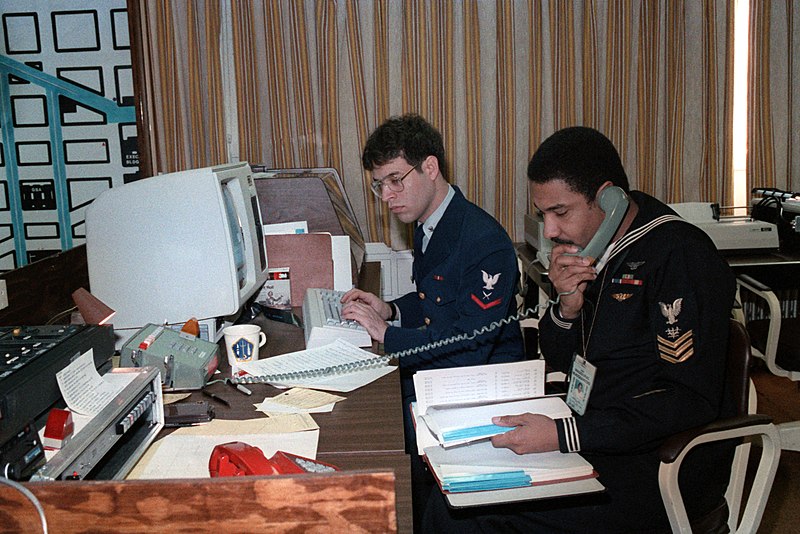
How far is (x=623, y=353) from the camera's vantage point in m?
1.64

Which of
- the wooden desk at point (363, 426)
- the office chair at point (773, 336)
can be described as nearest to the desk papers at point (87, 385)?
the wooden desk at point (363, 426)

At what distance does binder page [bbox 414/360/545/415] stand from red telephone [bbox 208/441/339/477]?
0.38 m

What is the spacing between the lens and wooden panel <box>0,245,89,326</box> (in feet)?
6.83

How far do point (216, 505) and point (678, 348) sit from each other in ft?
3.43

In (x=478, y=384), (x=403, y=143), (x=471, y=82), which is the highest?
(x=471, y=82)

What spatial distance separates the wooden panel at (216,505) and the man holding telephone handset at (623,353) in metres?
0.66

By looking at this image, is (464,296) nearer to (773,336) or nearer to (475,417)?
(475,417)

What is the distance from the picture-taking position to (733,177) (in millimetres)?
3918

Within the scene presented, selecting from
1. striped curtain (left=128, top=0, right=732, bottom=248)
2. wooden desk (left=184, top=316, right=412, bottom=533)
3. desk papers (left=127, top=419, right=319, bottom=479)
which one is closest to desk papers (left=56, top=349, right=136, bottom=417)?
desk papers (left=127, top=419, right=319, bottom=479)

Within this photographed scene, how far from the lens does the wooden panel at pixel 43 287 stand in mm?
2082

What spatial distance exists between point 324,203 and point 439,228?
756mm

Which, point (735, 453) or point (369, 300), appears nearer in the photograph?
point (735, 453)

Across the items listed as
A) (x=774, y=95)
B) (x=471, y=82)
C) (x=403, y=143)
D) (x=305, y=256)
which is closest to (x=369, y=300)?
(x=305, y=256)

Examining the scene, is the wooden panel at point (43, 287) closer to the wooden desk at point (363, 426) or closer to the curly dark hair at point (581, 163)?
the wooden desk at point (363, 426)
